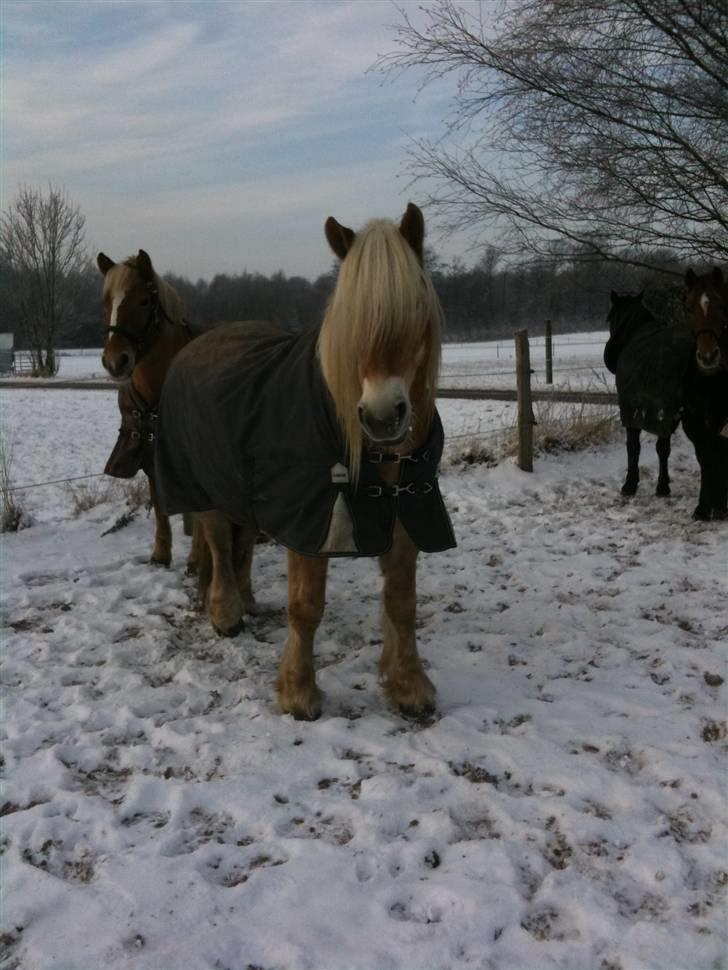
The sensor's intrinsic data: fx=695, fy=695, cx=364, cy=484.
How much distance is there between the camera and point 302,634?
2969mm

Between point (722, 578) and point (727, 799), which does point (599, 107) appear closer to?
point (722, 578)

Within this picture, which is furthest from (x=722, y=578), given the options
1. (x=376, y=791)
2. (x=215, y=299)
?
(x=215, y=299)

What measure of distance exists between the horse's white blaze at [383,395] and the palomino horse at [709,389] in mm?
3564

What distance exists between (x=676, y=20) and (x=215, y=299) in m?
13.8

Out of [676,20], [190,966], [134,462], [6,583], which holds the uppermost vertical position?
[676,20]

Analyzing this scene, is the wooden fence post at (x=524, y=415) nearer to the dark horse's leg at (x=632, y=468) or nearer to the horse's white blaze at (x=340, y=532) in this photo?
the dark horse's leg at (x=632, y=468)

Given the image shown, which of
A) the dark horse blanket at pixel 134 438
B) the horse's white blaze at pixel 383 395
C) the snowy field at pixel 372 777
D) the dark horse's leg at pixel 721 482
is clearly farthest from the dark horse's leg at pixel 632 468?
the horse's white blaze at pixel 383 395

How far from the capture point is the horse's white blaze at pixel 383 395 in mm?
2227

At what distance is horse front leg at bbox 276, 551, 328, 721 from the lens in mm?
2910

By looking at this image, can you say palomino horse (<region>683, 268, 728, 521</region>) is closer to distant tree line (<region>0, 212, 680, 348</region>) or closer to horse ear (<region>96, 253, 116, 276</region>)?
distant tree line (<region>0, 212, 680, 348</region>)

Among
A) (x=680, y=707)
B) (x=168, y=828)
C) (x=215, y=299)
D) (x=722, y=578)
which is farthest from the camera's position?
(x=215, y=299)

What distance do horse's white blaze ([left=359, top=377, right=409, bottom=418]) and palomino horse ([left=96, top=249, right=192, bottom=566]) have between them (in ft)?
7.17

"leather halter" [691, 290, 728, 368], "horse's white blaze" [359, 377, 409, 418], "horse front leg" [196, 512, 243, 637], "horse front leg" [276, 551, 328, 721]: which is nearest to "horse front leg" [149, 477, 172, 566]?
"horse front leg" [196, 512, 243, 637]

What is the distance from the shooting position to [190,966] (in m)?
1.69
